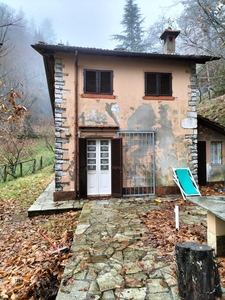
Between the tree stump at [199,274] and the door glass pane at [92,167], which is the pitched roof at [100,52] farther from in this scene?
the tree stump at [199,274]

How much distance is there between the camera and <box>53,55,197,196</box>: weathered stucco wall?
6.74m

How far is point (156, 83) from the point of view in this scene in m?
7.27

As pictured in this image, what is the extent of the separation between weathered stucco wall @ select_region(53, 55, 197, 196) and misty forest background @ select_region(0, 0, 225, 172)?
2.16 m

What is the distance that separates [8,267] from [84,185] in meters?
3.64

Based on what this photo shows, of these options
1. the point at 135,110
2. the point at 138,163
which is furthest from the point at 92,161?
the point at 135,110

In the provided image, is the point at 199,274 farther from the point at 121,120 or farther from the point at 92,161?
the point at 121,120

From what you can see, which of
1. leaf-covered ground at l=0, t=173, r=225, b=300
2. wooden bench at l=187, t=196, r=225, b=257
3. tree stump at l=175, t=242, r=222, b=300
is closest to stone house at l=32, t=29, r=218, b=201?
leaf-covered ground at l=0, t=173, r=225, b=300

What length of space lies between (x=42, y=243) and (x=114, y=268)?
2.08 metres

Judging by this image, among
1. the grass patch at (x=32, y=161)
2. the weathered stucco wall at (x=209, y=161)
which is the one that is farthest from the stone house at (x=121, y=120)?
the grass patch at (x=32, y=161)

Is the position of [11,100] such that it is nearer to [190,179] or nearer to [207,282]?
[207,282]

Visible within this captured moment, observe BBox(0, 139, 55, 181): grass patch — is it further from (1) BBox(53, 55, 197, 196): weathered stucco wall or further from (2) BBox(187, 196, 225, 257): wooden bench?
(2) BBox(187, 196, 225, 257): wooden bench

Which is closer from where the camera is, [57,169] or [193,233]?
[193,233]

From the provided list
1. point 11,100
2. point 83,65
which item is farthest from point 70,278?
point 83,65

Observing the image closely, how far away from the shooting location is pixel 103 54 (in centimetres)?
671
